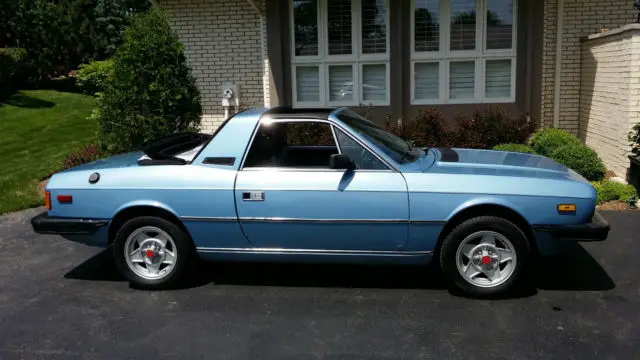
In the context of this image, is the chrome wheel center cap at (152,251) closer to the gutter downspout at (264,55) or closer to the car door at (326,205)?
the car door at (326,205)

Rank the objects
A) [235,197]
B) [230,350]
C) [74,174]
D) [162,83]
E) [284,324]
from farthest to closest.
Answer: [162,83] → [74,174] → [235,197] → [284,324] → [230,350]

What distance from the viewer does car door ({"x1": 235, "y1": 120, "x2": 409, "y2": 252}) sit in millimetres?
5012

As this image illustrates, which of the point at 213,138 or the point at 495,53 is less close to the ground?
the point at 495,53

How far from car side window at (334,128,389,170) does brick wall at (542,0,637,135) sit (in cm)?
638

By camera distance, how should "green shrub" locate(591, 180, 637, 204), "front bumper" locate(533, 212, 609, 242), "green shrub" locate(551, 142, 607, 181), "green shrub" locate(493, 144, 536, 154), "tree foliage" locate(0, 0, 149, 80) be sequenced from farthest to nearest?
"tree foliage" locate(0, 0, 149, 80)
"green shrub" locate(493, 144, 536, 154)
"green shrub" locate(551, 142, 607, 181)
"green shrub" locate(591, 180, 637, 204)
"front bumper" locate(533, 212, 609, 242)

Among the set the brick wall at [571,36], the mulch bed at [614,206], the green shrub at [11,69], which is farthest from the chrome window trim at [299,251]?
the green shrub at [11,69]

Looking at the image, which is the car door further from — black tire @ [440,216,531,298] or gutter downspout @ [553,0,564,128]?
gutter downspout @ [553,0,564,128]

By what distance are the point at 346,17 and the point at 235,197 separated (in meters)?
6.51

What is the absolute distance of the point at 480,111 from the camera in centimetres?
1054

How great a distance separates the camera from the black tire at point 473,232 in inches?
193

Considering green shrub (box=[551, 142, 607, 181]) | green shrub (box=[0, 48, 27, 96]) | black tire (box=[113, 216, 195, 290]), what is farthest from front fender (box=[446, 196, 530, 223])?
green shrub (box=[0, 48, 27, 96])

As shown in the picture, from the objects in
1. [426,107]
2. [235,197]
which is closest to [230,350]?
[235,197]

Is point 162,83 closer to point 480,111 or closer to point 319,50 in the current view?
point 319,50

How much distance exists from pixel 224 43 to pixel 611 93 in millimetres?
6555
